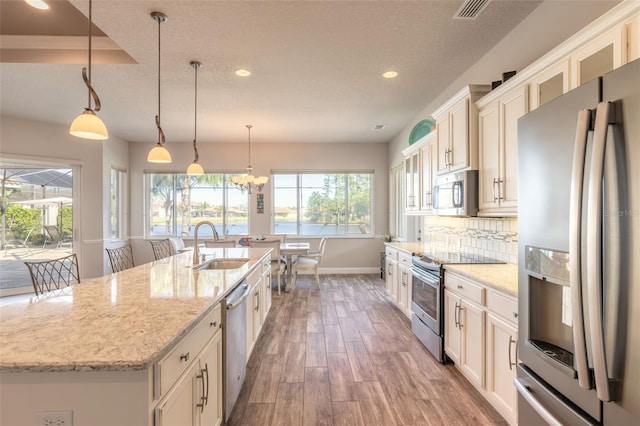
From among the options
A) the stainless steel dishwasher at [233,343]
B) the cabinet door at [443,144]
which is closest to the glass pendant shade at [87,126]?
the stainless steel dishwasher at [233,343]

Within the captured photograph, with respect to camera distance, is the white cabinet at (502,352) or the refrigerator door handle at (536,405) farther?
the white cabinet at (502,352)

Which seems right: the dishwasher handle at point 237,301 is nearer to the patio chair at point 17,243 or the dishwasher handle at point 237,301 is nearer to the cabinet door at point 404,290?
the cabinet door at point 404,290

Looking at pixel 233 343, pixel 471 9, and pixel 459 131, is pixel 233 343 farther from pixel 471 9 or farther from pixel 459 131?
pixel 471 9

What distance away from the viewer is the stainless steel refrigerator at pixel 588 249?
2.90ft

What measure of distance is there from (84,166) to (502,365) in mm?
6646

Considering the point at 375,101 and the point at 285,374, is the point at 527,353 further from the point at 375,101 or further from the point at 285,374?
the point at 375,101

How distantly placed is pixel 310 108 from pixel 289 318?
2.95 m

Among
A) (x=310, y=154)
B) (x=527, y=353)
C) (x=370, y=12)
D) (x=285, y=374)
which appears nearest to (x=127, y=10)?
(x=370, y=12)

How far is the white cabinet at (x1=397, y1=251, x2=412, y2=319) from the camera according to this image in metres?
3.61

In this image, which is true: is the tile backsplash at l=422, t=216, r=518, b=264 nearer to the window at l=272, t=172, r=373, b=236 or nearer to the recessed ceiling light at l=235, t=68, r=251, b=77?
the window at l=272, t=172, r=373, b=236

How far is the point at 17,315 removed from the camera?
1.36 meters

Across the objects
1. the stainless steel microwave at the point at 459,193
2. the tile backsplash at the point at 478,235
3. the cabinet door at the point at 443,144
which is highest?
the cabinet door at the point at 443,144

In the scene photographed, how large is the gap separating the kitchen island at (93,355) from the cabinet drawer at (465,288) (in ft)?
5.83

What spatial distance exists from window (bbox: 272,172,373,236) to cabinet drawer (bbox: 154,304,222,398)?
200 inches
